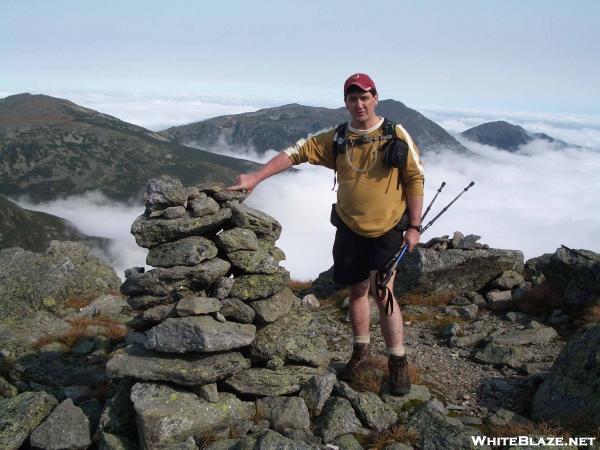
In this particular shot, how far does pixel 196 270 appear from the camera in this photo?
9.43 metres

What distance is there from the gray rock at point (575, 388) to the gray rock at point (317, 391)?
3.93 m

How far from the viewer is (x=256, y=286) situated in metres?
9.81

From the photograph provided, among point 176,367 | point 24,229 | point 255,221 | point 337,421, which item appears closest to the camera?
point 337,421

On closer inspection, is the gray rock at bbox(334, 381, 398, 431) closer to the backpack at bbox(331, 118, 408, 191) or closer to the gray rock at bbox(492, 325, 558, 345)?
the backpack at bbox(331, 118, 408, 191)

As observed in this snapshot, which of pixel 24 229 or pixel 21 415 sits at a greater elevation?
pixel 21 415

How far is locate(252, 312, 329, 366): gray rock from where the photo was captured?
31.5ft

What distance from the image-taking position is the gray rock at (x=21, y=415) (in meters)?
8.68

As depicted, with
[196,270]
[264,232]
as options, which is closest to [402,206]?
[264,232]

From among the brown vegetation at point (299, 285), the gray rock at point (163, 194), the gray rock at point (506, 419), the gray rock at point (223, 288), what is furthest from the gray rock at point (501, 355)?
the brown vegetation at point (299, 285)

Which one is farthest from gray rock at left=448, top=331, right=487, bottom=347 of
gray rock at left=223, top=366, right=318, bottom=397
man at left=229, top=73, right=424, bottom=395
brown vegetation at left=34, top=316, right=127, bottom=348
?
brown vegetation at left=34, top=316, right=127, bottom=348

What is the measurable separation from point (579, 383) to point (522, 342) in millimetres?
4549

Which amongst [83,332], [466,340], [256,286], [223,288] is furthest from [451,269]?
[83,332]

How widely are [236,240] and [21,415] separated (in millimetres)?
5228

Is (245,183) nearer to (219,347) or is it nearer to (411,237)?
(219,347)
